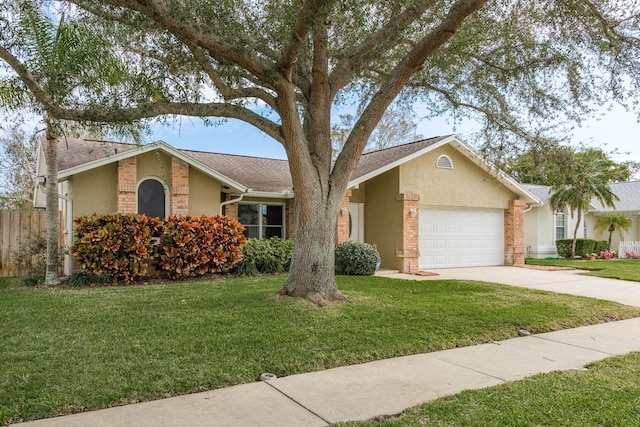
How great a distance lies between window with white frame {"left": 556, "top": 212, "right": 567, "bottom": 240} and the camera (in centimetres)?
2322

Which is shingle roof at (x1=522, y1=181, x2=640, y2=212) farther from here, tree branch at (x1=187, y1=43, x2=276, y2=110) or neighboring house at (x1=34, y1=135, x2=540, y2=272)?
tree branch at (x1=187, y1=43, x2=276, y2=110)

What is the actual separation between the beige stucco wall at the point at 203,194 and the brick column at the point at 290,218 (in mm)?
2705

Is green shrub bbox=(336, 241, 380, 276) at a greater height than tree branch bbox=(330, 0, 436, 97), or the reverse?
tree branch bbox=(330, 0, 436, 97)

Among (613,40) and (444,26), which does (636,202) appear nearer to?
(613,40)

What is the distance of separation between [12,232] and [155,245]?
4.97m

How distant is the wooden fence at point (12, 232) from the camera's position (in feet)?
42.9

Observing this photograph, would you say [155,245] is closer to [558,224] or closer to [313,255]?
[313,255]

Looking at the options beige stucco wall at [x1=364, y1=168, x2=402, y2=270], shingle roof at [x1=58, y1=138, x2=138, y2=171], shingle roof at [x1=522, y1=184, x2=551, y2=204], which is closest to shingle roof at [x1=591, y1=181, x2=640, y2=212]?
shingle roof at [x1=522, y1=184, x2=551, y2=204]

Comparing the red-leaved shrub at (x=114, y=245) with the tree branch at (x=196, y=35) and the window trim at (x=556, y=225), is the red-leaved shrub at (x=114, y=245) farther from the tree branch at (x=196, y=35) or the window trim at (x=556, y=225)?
the window trim at (x=556, y=225)

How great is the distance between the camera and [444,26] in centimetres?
723

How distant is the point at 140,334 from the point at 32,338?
50.0 inches

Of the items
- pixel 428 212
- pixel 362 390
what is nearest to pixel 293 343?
pixel 362 390

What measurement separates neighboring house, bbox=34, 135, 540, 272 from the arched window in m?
0.03

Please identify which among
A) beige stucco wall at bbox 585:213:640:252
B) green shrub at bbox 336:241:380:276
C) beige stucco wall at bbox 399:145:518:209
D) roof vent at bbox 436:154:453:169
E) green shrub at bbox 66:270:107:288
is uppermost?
roof vent at bbox 436:154:453:169
